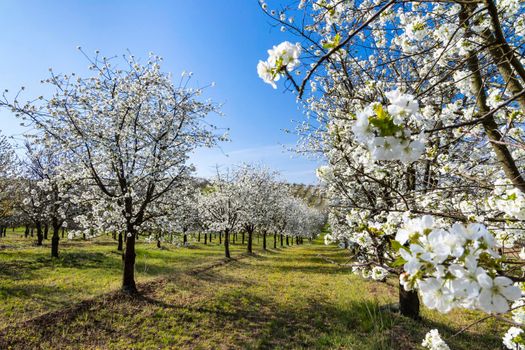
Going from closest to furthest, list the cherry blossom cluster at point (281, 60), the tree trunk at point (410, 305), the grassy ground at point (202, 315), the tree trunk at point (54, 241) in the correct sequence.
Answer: the cherry blossom cluster at point (281, 60)
the grassy ground at point (202, 315)
the tree trunk at point (410, 305)
the tree trunk at point (54, 241)

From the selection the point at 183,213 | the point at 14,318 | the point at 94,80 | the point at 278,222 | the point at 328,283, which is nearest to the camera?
the point at 14,318

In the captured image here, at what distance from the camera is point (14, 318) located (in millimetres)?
9078

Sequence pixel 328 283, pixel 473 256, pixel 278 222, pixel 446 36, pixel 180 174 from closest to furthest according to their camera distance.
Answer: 1. pixel 473 256
2. pixel 446 36
3. pixel 180 174
4. pixel 328 283
5. pixel 278 222

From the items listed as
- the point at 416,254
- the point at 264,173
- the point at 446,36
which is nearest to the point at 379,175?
the point at 446,36

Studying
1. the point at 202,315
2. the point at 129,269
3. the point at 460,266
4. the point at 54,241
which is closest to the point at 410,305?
the point at 202,315

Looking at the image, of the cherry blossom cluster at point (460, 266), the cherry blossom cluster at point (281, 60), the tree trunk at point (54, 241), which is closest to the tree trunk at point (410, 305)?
the cherry blossom cluster at point (460, 266)

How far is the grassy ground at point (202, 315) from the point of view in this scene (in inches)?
322

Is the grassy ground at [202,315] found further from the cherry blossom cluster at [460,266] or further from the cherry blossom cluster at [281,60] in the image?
the cherry blossom cluster at [281,60]

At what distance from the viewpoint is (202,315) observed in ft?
34.1

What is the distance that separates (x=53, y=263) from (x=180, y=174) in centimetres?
1121

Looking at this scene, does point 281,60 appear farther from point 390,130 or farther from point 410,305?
point 410,305

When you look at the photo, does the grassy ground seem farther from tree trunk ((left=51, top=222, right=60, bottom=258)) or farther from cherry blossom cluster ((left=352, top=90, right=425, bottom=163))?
cherry blossom cluster ((left=352, top=90, right=425, bottom=163))

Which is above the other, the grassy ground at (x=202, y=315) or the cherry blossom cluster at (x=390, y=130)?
the cherry blossom cluster at (x=390, y=130)

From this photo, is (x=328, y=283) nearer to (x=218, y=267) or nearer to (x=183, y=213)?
(x=218, y=267)
